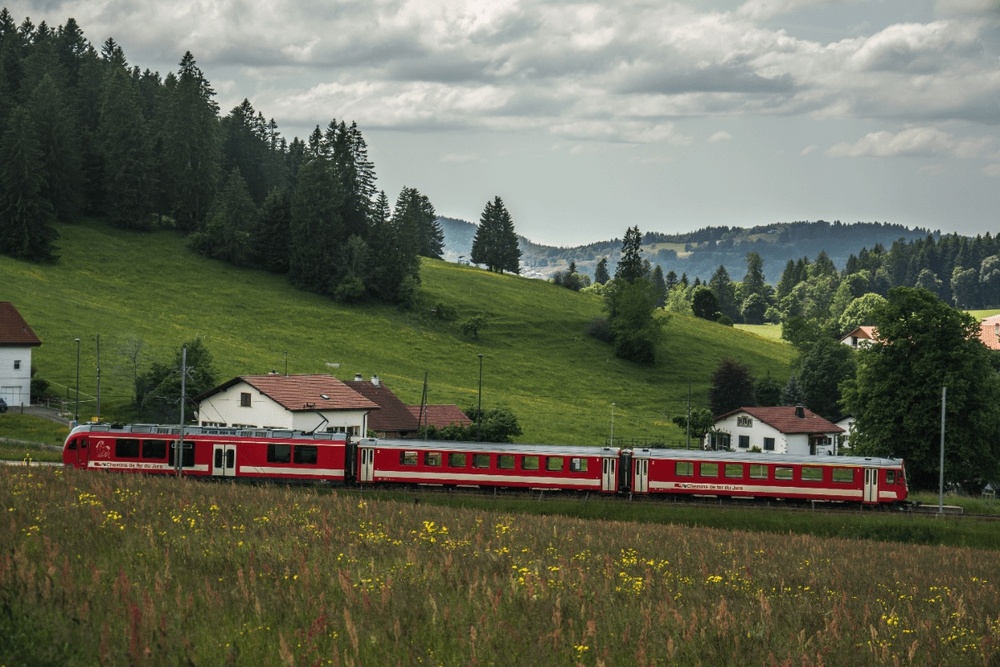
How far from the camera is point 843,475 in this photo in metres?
47.5

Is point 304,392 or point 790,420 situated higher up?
point 304,392

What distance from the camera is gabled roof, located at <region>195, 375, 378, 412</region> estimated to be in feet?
214

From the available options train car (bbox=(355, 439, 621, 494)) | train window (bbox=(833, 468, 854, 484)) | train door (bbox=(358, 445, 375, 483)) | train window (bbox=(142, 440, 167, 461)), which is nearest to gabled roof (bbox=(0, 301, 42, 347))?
train window (bbox=(142, 440, 167, 461))

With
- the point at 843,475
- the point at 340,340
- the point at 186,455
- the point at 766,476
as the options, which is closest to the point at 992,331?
the point at 340,340

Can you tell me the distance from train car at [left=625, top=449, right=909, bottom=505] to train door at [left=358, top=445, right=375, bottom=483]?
1042 centimetres

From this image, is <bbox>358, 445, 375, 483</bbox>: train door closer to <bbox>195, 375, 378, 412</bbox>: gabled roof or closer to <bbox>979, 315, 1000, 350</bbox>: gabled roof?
<bbox>195, 375, 378, 412</bbox>: gabled roof

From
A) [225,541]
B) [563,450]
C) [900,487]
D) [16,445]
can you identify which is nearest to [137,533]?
[225,541]

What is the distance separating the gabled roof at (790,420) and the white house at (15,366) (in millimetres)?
52037

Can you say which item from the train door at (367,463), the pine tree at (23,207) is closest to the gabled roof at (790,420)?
the train door at (367,463)

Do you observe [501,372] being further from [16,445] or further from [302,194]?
[16,445]

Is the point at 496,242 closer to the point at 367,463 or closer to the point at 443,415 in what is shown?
the point at 443,415

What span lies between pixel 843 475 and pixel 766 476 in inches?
122

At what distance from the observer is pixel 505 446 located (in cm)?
4781

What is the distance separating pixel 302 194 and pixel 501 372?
1300 inches
